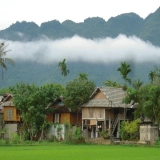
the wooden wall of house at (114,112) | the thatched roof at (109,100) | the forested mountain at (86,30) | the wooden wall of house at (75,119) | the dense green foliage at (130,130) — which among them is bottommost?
the dense green foliage at (130,130)

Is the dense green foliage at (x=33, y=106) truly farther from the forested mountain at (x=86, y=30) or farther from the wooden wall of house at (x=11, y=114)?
the forested mountain at (x=86, y=30)

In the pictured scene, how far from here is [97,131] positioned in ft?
169

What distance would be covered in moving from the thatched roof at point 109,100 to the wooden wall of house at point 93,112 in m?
0.76

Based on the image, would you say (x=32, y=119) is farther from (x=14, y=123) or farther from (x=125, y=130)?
(x=125, y=130)

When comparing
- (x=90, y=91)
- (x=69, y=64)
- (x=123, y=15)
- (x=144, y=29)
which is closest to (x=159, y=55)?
(x=144, y=29)

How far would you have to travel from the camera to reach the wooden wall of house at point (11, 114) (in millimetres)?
56375

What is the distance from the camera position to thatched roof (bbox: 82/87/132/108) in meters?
50.7

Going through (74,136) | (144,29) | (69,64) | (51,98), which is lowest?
(74,136)

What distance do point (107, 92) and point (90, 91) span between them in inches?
95.9

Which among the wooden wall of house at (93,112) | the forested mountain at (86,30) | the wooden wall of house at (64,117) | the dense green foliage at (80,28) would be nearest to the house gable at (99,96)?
the wooden wall of house at (93,112)

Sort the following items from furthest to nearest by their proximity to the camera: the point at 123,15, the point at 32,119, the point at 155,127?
the point at 123,15, the point at 32,119, the point at 155,127

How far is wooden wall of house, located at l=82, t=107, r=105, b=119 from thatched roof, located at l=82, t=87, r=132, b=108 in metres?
0.76

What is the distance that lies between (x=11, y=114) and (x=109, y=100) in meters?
14.3

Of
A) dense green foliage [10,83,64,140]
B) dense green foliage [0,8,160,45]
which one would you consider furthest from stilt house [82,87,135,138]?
dense green foliage [0,8,160,45]
